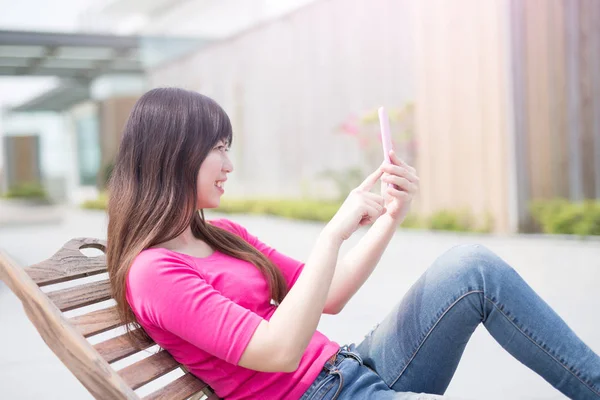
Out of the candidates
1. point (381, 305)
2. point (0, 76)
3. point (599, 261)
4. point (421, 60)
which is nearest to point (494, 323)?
point (381, 305)

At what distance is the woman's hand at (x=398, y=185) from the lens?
64.4 inches

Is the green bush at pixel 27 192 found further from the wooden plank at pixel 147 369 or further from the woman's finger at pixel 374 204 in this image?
the woman's finger at pixel 374 204

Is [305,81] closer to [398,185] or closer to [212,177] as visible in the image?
[398,185]

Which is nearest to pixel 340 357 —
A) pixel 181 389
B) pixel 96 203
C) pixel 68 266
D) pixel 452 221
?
pixel 181 389

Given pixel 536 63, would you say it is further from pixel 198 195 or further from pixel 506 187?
pixel 198 195

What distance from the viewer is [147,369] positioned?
58.6 inches

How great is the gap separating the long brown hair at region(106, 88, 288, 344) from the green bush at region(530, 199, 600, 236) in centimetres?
565

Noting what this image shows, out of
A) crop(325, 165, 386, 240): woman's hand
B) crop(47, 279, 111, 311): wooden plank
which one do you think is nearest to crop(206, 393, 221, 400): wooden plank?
crop(47, 279, 111, 311): wooden plank

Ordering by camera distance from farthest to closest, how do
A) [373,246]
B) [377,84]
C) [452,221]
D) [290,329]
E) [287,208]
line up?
[287,208]
[377,84]
[452,221]
[373,246]
[290,329]

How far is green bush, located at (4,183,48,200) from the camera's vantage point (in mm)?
16906

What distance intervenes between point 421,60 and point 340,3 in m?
2.19

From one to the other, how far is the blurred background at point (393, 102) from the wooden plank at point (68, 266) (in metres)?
1.52

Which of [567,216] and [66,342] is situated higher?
[66,342]

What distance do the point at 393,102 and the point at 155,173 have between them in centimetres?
760
